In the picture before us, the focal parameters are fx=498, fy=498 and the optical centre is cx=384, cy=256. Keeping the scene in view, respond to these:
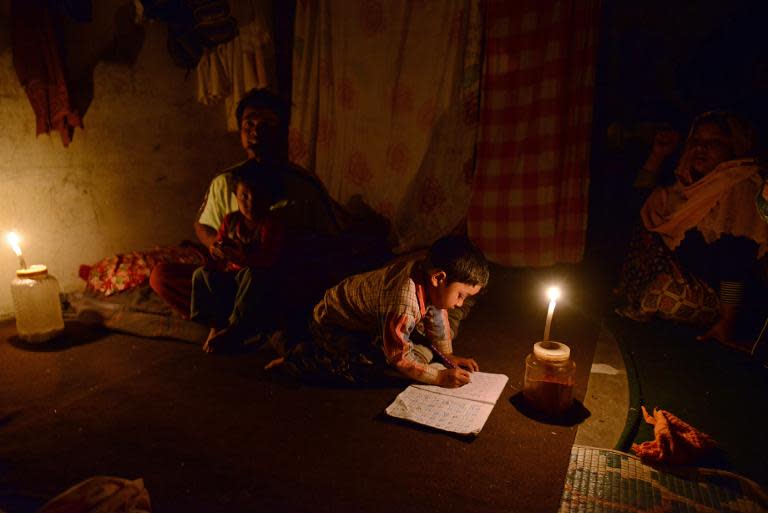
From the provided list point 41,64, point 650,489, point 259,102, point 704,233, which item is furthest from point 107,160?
point 704,233

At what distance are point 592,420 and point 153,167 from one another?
411 cm

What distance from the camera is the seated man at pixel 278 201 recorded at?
11.6ft

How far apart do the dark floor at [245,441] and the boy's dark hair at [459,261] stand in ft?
2.33

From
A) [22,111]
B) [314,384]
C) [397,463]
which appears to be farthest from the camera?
[22,111]

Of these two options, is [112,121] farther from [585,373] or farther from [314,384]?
[585,373]

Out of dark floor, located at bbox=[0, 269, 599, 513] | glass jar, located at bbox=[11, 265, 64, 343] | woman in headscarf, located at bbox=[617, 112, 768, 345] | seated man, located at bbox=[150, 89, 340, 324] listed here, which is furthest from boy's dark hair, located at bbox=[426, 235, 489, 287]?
glass jar, located at bbox=[11, 265, 64, 343]

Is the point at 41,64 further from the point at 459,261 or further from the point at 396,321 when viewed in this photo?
the point at 459,261

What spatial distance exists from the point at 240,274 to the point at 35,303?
1.40 m

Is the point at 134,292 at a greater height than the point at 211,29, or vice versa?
the point at 211,29

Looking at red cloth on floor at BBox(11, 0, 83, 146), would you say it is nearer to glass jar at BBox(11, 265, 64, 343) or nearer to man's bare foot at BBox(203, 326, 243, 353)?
glass jar at BBox(11, 265, 64, 343)

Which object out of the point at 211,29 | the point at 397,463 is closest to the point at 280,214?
the point at 211,29

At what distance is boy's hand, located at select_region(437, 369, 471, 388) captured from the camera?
2518 millimetres

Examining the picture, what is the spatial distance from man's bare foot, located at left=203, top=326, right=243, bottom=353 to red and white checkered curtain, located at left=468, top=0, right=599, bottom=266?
2078 millimetres

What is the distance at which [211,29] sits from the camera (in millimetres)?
4359
